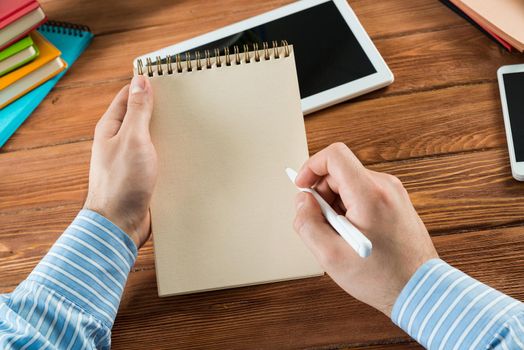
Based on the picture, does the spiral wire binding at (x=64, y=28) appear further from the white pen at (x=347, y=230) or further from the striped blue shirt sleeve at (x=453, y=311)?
the striped blue shirt sleeve at (x=453, y=311)

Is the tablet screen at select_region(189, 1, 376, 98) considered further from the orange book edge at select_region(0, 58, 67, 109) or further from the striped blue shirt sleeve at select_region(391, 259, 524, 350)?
the striped blue shirt sleeve at select_region(391, 259, 524, 350)

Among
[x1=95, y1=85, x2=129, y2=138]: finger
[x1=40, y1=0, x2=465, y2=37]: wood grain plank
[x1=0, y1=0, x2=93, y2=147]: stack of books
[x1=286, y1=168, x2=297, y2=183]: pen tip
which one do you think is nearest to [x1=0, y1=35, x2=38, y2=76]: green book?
[x1=0, y1=0, x2=93, y2=147]: stack of books

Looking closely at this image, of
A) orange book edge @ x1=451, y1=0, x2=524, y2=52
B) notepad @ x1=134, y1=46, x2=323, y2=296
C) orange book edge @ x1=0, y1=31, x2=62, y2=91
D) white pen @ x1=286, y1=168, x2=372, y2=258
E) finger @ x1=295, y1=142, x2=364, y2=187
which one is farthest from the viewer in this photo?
orange book edge @ x1=0, y1=31, x2=62, y2=91

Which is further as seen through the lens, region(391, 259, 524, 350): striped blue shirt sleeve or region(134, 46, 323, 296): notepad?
region(134, 46, 323, 296): notepad

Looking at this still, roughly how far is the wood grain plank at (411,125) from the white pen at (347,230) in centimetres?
22

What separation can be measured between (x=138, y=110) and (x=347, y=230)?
38 centimetres

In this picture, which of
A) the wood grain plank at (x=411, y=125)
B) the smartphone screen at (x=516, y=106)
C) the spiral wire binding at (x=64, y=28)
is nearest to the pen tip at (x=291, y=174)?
the wood grain plank at (x=411, y=125)

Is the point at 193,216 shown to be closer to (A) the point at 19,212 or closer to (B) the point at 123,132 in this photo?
(B) the point at 123,132

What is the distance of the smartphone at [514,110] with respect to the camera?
871 mm

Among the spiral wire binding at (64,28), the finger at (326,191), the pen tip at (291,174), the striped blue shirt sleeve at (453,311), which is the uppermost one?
the spiral wire binding at (64,28)

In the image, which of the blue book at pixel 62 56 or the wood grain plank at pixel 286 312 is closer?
the wood grain plank at pixel 286 312

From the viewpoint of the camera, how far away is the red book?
1019 millimetres

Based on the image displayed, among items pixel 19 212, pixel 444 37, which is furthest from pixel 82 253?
pixel 444 37

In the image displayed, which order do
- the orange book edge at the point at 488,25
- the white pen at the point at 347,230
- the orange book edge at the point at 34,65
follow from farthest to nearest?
the orange book edge at the point at 34,65 → the orange book edge at the point at 488,25 → the white pen at the point at 347,230
